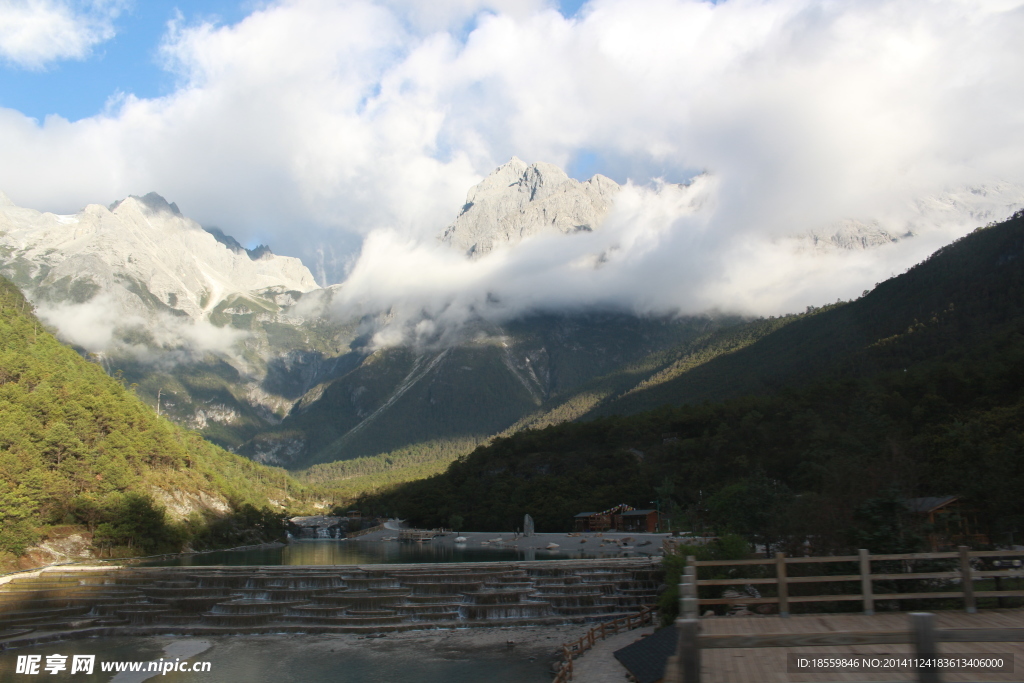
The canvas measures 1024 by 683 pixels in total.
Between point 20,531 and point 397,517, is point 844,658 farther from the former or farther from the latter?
point 397,517

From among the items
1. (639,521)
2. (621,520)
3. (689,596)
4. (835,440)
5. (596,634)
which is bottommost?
(596,634)

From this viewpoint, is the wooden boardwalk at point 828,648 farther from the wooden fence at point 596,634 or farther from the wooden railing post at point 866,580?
the wooden fence at point 596,634

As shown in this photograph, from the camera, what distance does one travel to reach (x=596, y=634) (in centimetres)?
3966

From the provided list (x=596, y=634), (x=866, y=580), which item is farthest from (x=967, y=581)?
(x=596, y=634)

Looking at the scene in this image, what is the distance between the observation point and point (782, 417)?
109m

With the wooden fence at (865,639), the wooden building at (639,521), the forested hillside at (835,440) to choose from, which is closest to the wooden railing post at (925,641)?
the wooden fence at (865,639)

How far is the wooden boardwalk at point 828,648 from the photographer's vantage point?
972cm

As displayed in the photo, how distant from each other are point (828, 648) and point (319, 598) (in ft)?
148

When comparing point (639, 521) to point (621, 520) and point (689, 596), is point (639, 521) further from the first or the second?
point (689, 596)

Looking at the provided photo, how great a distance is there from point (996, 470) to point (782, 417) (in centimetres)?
6711

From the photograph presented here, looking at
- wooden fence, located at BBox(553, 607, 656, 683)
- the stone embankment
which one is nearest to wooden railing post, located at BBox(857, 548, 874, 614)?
wooden fence, located at BBox(553, 607, 656, 683)

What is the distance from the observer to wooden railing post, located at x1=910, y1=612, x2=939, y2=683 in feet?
24.7

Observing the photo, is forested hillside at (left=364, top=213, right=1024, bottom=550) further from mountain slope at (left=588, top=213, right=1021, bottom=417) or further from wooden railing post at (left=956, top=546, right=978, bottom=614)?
wooden railing post at (left=956, top=546, right=978, bottom=614)

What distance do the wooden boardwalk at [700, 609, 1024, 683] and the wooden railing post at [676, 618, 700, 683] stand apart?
1.29 metres
